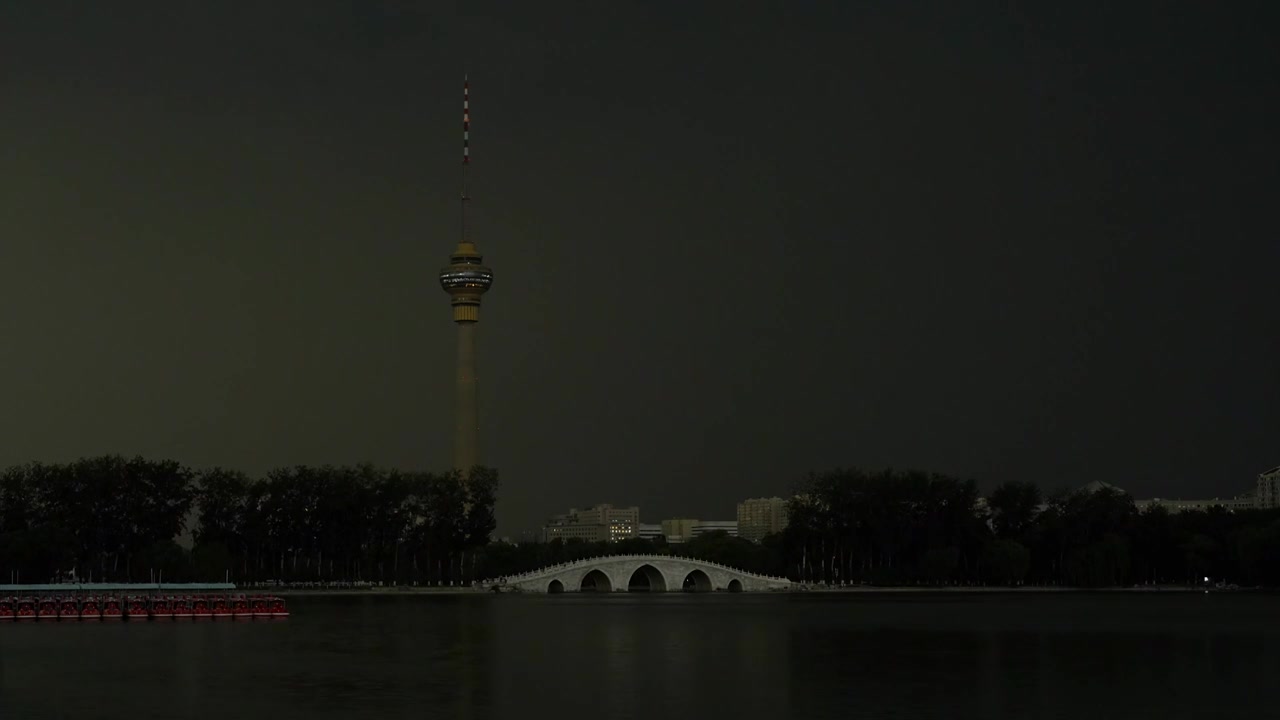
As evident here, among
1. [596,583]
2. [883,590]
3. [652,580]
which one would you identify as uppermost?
[652,580]

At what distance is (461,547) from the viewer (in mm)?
143625

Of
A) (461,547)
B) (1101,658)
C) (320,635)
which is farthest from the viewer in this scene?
(461,547)

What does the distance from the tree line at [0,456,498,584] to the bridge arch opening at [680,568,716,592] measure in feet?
67.1

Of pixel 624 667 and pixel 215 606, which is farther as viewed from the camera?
pixel 215 606

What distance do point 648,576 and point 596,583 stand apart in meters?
5.06

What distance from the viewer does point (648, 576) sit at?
15850cm

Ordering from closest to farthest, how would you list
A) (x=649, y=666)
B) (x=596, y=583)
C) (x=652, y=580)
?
(x=649, y=666), (x=652, y=580), (x=596, y=583)

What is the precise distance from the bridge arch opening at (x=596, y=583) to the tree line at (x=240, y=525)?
12699 millimetres

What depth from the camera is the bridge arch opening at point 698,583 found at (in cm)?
15100

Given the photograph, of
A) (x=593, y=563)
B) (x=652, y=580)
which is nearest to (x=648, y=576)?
(x=652, y=580)

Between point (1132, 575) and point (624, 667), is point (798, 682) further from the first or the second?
point (1132, 575)

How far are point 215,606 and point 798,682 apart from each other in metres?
47.4

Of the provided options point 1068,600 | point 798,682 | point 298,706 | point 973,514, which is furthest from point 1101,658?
point 973,514

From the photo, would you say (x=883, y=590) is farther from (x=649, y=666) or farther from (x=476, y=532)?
(x=649, y=666)
